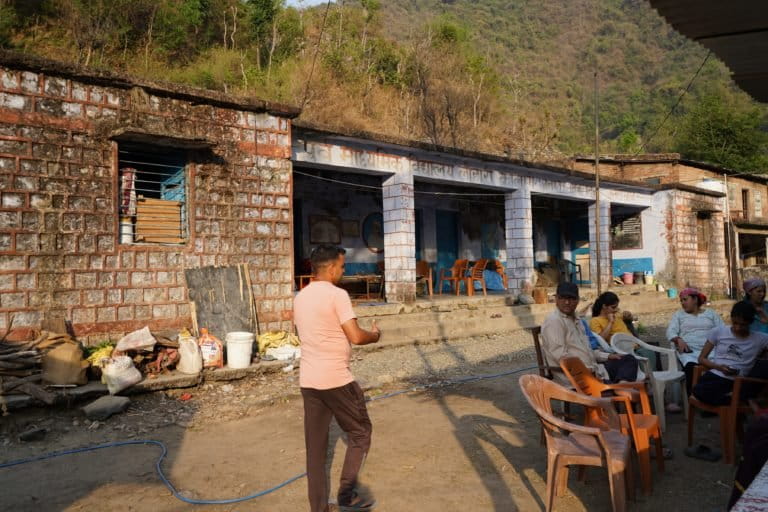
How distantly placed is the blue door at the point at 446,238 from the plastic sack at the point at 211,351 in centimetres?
891

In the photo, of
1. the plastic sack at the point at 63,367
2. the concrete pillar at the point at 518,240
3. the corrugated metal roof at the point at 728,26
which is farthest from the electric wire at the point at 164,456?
the concrete pillar at the point at 518,240

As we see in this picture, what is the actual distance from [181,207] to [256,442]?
4234 mm

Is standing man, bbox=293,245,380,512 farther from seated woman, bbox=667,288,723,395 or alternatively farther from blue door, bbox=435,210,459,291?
blue door, bbox=435,210,459,291

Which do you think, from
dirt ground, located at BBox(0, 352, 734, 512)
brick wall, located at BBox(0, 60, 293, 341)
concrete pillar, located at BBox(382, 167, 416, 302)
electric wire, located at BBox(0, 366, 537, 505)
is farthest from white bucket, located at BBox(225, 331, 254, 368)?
concrete pillar, located at BBox(382, 167, 416, 302)

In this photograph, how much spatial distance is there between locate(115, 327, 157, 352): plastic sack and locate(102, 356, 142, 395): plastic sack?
317mm

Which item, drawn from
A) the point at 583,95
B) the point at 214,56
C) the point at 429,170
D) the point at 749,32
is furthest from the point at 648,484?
the point at 583,95

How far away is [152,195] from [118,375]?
325 cm

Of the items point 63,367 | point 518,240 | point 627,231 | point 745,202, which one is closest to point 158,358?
point 63,367

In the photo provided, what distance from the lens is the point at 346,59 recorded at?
74.1 ft

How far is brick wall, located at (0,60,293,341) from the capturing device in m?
6.60

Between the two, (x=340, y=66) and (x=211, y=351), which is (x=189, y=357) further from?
(x=340, y=66)

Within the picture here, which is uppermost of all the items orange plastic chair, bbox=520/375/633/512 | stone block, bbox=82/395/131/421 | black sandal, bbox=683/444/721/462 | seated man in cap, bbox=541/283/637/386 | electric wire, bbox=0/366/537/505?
seated man in cap, bbox=541/283/637/386

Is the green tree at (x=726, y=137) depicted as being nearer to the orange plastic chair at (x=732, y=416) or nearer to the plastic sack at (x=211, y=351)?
the orange plastic chair at (x=732, y=416)

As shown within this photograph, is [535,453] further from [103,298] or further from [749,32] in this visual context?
[103,298]
